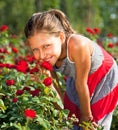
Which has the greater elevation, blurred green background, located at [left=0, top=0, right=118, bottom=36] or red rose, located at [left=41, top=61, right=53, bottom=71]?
red rose, located at [left=41, top=61, right=53, bottom=71]

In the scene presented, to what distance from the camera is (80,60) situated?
2.77 metres

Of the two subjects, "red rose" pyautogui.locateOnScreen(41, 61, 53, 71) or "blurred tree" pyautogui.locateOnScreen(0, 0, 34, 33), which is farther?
"blurred tree" pyautogui.locateOnScreen(0, 0, 34, 33)

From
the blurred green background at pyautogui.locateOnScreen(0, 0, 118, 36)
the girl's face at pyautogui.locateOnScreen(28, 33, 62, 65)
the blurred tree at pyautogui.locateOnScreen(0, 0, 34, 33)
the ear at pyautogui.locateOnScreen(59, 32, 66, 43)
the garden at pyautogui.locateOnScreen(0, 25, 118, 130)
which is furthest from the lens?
the blurred tree at pyautogui.locateOnScreen(0, 0, 34, 33)

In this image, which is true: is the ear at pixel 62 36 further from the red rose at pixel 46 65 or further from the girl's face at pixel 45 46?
the red rose at pixel 46 65

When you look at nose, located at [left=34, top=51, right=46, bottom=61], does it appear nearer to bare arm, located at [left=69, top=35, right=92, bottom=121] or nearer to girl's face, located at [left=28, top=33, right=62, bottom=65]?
girl's face, located at [left=28, top=33, right=62, bottom=65]

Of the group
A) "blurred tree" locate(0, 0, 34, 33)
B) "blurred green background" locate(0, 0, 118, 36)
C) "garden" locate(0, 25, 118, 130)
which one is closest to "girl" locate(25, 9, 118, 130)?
"garden" locate(0, 25, 118, 130)

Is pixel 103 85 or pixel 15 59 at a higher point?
pixel 103 85

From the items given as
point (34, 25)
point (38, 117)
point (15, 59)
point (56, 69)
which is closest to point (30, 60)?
point (56, 69)

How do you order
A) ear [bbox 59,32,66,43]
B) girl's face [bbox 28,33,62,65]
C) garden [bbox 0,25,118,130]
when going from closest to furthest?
garden [bbox 0,25,118,130], girl's face [bbox 28,33,62,65], ear [bbox 59,32,66,43]

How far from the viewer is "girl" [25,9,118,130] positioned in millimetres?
2768

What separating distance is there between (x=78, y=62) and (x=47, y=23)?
0.32 metres

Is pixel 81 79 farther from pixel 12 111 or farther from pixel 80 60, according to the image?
pixel 12 111

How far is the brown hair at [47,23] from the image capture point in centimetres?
277

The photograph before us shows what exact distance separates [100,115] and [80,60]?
0.51 meters
